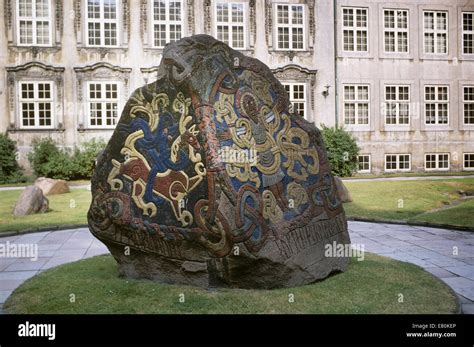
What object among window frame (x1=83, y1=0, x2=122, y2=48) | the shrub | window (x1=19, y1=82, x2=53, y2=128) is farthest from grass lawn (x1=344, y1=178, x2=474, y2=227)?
window (x1=19, y1=82, x2=53, y2=128)

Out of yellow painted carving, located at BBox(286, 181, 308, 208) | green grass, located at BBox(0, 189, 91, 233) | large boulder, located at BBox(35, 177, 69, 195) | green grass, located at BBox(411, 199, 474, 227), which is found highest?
yellow painted carving, located at BBox(286, 181, 308, 208)

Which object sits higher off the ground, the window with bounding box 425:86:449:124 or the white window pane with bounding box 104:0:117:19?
the white window pane with bounding box 104:0:117:19

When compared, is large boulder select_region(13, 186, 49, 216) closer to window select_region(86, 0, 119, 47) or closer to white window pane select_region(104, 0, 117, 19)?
window select_region(86, 0, 119, 47)

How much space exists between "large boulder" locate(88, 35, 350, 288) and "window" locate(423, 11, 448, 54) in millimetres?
21704

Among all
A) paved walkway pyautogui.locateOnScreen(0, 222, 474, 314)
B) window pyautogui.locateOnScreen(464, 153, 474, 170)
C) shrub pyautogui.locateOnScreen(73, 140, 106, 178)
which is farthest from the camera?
window pyautogui.locateOnScreen(464, 153, 474, 170)

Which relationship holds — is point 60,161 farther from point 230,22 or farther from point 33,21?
point 230,22

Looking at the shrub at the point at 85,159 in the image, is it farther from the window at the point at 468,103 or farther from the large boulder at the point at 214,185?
the window at the point at 468,103

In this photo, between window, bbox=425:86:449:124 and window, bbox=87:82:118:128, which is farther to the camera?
window, bbox=425:86:449:124

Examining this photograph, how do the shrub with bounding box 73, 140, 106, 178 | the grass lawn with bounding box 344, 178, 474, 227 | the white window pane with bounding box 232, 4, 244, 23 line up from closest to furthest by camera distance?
1. the grass lawn with bounding box 344, 178, 474, 227
2. the shrub with bounding box 73, 140, 106, 178
3. the white window pane with bounding box 232, 4, 244, 23

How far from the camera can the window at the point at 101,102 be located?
850 inches

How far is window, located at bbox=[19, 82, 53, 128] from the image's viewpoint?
21.0 m

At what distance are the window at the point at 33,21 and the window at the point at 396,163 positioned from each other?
1757 centimetres
